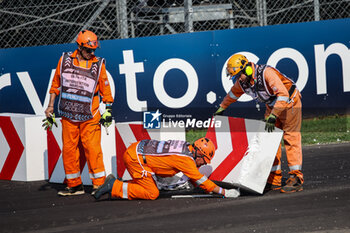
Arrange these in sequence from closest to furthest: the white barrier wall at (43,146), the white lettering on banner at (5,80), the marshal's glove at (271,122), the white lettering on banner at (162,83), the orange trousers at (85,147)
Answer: the marshal's glove at (271,122), the orange trousers at (85,147), the white barrier wall at (43,146), the white lettering on banner at (162,83), the white lettering on banner at (5,80)

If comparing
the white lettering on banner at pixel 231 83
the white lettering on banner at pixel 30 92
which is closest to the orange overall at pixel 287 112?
the white lettering on banner at pixel 231 83

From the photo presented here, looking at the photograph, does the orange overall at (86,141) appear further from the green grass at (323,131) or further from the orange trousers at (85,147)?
the green grass at (323,131)

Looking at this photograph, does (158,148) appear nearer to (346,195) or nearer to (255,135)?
(255,135)

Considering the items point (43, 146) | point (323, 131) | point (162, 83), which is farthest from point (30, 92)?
point (323, 131)

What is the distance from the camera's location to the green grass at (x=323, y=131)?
1125cm

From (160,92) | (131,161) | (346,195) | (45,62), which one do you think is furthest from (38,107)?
(346,195)

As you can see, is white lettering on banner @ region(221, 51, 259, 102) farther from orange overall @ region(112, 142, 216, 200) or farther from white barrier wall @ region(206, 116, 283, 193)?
orange overall @ region(112, 142, 216, 200)

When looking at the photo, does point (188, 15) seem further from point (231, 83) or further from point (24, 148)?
point (24, 148)

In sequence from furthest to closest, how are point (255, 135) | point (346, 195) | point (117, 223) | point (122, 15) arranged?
point (122, 15)
point (255, 135)
point (346, 195)
point (117, 223)

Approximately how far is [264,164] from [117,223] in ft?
6.95

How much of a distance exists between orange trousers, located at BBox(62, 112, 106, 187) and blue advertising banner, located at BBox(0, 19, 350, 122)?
9.84 feet

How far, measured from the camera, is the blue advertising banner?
36.1 feet

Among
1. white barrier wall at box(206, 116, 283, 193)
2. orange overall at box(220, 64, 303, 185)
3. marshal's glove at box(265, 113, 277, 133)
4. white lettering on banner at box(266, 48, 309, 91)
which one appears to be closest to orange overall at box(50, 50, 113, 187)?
white barrier wall at box(206, 116, 283, 193)

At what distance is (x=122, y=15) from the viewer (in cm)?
1112
